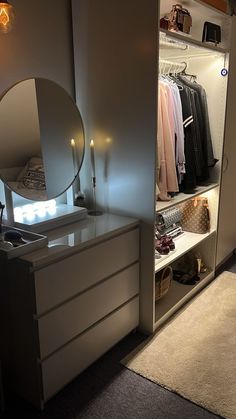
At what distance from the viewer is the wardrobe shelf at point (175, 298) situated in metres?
2.31

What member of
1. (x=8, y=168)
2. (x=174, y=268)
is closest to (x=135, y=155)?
(x=8, y=168)

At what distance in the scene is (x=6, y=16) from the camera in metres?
1.61

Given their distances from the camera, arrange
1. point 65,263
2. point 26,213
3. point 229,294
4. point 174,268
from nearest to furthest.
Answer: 1. point 65,263
2. point 26,213
3. point 229,294
4. point 174,268

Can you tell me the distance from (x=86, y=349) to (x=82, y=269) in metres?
0.46

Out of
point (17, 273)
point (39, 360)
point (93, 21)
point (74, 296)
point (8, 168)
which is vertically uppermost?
point (93, 21)

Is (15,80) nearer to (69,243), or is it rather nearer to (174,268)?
(69,243)

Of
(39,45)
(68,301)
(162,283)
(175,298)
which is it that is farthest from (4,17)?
(175,298)

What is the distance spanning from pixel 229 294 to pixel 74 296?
1508 mm

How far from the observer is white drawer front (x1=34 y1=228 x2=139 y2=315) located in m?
1.52

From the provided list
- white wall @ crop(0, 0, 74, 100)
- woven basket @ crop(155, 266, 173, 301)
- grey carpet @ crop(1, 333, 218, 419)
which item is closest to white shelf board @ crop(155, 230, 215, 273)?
woven basket @ crop(155, 266, 173, 301)

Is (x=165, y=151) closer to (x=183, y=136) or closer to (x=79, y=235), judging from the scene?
(x=183, y=136)

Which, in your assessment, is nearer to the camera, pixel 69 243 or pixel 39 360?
pixel 39 360

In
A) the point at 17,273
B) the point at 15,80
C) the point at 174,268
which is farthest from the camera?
the point at 174,268

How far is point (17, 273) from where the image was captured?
1498 millimetres
